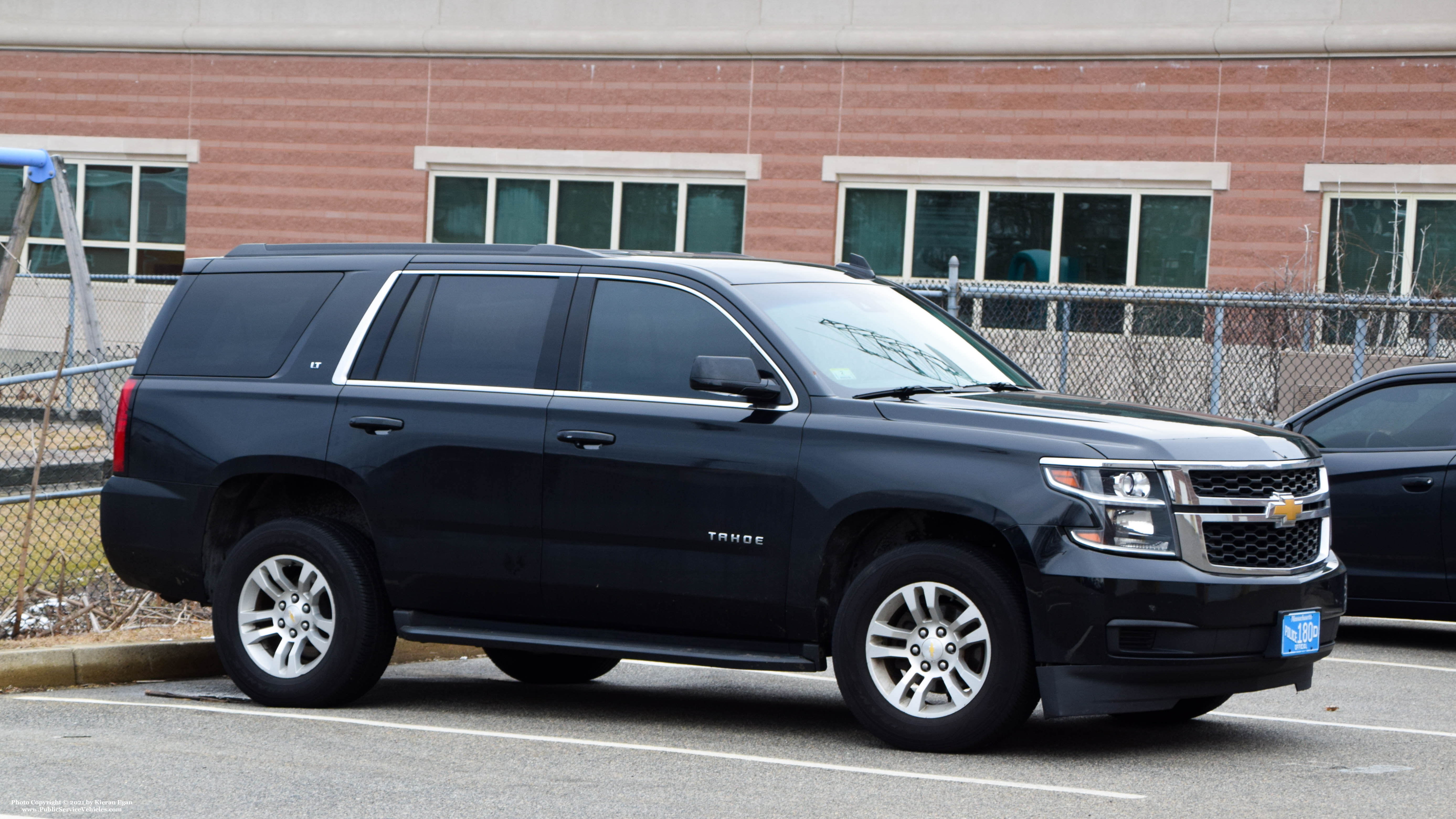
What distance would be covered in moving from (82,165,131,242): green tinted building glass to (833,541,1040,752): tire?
20.0 metres

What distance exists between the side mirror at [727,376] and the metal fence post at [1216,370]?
6925mm

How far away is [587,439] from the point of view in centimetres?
723

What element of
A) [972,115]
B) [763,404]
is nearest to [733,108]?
[972,115]

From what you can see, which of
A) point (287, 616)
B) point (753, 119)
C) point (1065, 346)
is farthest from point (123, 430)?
point (753, 119)

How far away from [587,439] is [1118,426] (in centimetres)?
212

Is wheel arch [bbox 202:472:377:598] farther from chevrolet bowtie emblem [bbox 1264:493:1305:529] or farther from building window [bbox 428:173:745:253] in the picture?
building window [bbox 428:173:745:253]

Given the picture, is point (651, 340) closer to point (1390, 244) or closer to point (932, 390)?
point (932, 390)

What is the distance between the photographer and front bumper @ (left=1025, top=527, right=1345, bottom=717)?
6.30 metres

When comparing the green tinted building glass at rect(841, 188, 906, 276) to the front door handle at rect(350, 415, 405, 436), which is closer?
the front door handle at rect(350, 415, 405, 436)

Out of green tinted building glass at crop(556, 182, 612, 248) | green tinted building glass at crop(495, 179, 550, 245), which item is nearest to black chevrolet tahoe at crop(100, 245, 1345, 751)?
green tinted building glass at crop(556, 182, 612, 248)

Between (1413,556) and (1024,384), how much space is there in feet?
10.9

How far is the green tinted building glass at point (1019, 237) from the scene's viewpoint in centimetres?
2056

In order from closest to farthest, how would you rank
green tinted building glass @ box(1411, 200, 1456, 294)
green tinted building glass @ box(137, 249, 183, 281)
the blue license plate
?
the blue license plate < green tinted building glass @ box(1411, 200, 1456, 294) < green tinted building glass @ box(137, 249, 183, 281)

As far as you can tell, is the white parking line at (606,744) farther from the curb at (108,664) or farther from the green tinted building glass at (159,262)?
the green tinted building glass at (159,262)
